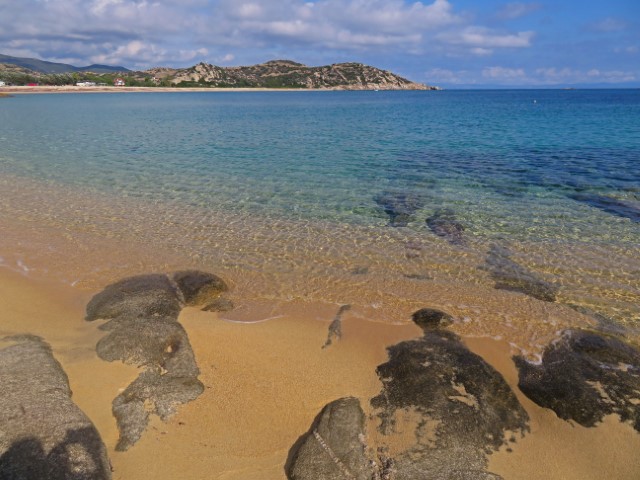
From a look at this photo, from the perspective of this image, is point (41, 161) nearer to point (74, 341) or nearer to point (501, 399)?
point (74, 341)

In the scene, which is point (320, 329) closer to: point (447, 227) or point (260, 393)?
point (260, 393)

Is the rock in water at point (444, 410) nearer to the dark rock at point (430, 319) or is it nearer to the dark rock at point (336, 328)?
the dark rock at point (430, 319)

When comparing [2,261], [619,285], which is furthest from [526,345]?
[2,261]

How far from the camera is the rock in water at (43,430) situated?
191 inches

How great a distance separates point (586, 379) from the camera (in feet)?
23.6

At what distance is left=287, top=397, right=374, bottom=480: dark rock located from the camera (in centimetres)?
533

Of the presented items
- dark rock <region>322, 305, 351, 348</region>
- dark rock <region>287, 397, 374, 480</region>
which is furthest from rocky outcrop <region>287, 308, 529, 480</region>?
dark rock <region>322, 305, 351, 348</region>

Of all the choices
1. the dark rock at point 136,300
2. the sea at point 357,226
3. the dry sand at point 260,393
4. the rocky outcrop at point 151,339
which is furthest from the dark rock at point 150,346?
the sea at point 357,226

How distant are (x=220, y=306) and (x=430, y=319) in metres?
5.08

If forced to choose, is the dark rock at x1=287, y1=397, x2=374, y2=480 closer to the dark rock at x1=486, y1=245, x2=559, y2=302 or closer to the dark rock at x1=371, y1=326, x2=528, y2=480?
the dark rock at x1=371, y1=326, x2=528, y2=480

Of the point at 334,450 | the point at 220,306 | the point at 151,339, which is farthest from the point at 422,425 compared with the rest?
the point at 220,306

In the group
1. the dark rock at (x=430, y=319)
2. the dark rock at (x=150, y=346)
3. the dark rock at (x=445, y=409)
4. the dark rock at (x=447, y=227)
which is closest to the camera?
the dark rock at (x=445, y=409)

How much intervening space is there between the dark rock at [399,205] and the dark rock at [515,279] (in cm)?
376

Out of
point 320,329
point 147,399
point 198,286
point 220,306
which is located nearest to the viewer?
point 147,399
